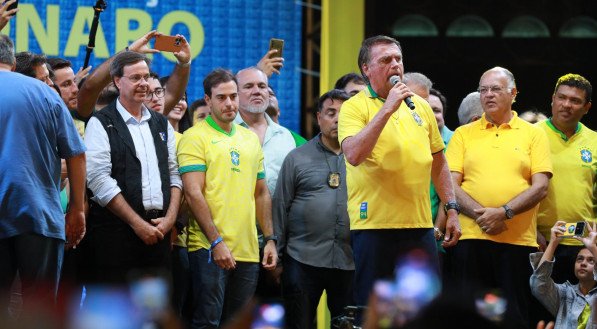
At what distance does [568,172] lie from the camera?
6289mm

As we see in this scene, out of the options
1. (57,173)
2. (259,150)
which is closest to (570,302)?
(259,150)

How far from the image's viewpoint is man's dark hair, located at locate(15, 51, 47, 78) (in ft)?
17.0

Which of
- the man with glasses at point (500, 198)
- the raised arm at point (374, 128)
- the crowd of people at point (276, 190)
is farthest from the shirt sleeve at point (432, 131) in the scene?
the man with glasses at point (500, 198)

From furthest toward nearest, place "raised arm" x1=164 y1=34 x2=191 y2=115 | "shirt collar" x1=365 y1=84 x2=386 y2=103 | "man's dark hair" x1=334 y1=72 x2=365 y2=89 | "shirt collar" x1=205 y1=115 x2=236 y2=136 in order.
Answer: "man's dark hair" x1=334 y1=72 x2=365 y2=89 → "raised arm" x1=164 y1=34 x2=191 y2=115 → "shirt collar" x1=205 y1=115 x2=236 y2=136 → "shirt collar" x1=365 y1=84 x2=386 y2=103

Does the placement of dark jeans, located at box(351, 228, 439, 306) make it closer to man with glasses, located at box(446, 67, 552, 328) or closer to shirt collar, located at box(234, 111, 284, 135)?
man with glasses, located at box(446, 67, 552, 328)

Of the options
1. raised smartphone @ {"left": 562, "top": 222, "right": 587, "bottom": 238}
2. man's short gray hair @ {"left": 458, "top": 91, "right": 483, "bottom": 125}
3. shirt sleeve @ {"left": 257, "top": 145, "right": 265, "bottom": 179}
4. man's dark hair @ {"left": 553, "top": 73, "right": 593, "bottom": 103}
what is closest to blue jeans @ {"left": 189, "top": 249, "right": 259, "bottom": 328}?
shirt sleeve @ {"left": 257, "top": 145, "right": 265, "bottom": 179}

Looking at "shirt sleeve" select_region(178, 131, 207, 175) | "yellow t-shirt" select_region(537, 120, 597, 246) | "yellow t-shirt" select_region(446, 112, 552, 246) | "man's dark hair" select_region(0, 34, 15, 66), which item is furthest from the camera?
"yellow t-shirt" select_region(537, 120, 597, 246)

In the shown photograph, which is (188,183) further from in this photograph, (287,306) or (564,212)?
(564,212)

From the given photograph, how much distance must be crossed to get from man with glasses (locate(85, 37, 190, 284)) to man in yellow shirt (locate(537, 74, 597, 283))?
2.37 metres

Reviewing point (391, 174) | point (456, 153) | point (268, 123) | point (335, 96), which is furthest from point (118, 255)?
point (456, 153)

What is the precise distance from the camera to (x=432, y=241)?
4965 millimetres

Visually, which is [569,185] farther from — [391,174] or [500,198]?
[391,174]

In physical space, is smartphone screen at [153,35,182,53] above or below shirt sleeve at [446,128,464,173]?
above

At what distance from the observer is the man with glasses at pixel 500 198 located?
5832 mm
